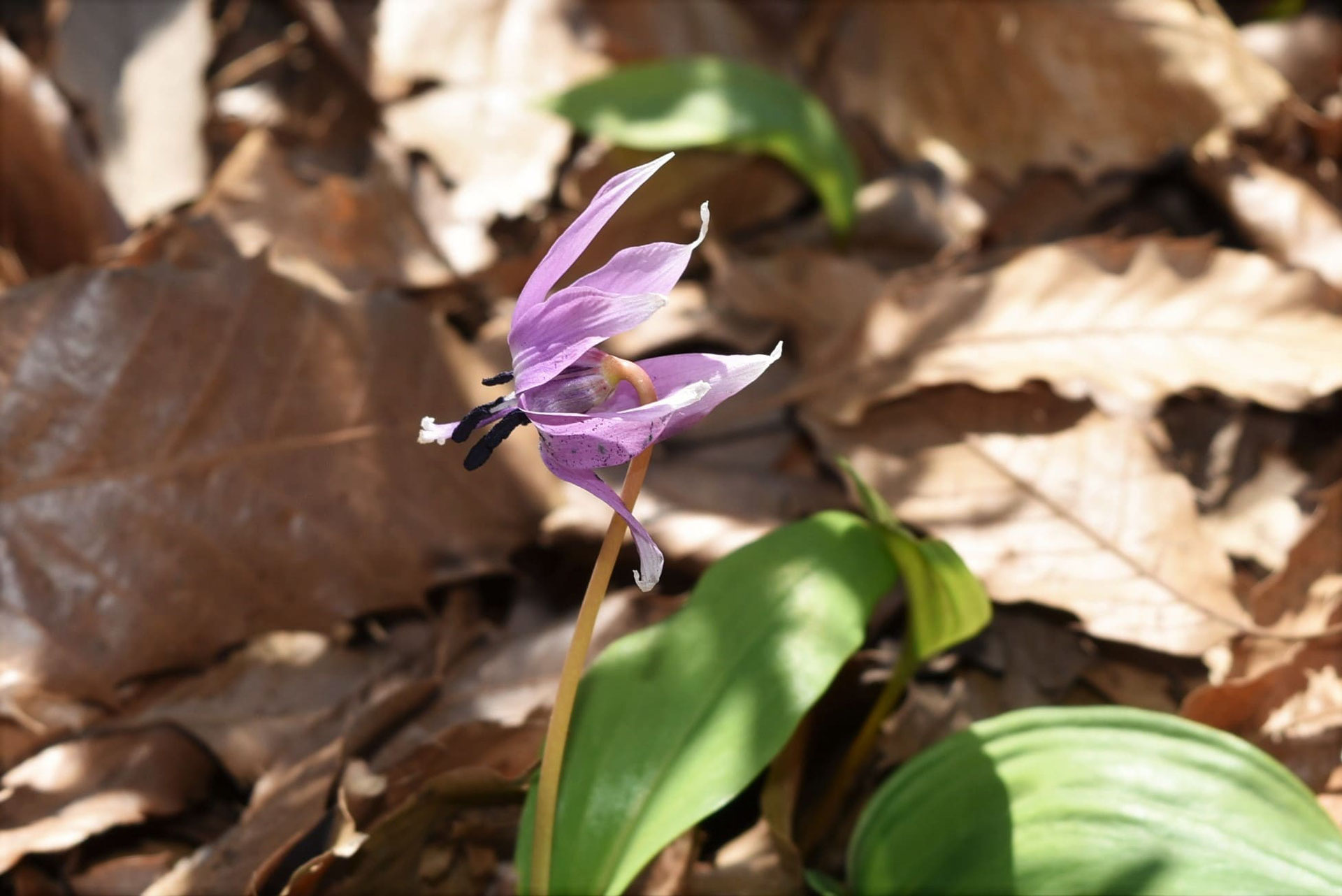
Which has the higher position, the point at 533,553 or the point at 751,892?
the point at 533,553

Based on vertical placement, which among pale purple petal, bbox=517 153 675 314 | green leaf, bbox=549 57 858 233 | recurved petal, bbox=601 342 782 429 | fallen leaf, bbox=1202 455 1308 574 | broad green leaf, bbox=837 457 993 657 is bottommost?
fallen leaf, bbox=1202 455 1308 574

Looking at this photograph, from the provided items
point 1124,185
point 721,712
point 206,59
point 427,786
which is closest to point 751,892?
point 721,712

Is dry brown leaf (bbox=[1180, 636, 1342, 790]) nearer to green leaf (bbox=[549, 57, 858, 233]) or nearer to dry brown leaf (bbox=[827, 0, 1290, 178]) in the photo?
green leaf (bbox=[549, 57, 858, 233])

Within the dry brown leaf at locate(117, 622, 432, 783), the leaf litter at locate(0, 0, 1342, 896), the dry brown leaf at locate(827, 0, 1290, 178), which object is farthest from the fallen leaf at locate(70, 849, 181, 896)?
the dry brown leaf at locate(827, 0, 1290, 178)

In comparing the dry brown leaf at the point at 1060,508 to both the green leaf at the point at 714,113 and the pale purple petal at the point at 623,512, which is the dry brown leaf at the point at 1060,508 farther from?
the pale purple petal at the point at 623,512

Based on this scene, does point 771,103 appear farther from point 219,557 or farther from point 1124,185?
point 219,557

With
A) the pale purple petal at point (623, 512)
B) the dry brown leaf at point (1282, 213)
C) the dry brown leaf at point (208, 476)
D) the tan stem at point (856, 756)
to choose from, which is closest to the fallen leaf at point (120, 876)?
the dry brown leaf at point (208, 476)

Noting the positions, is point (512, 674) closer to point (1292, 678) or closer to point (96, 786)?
point (96, 786)
